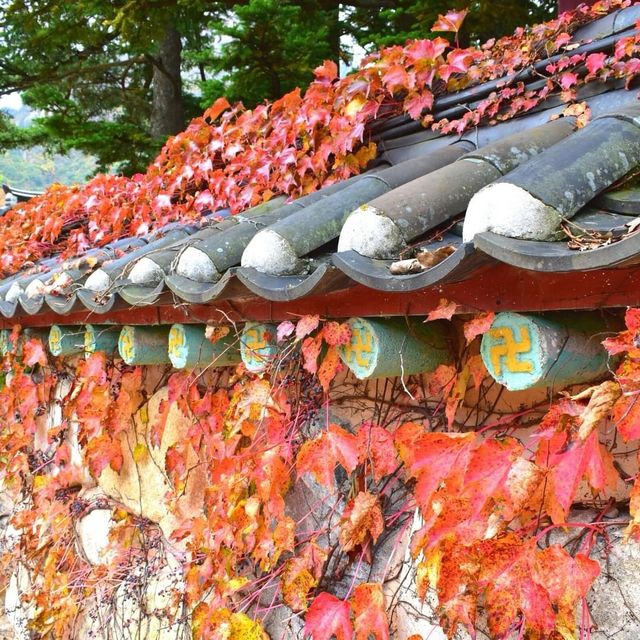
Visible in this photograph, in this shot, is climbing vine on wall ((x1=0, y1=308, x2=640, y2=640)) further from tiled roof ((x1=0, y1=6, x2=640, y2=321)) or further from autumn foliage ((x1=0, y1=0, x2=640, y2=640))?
tiled roof ((x1=0, y1=6, x2=640, y2=321))

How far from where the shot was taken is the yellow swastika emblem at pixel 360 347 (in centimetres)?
144

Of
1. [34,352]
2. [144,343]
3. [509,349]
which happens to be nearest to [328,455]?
[509,349]

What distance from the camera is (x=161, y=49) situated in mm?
9047

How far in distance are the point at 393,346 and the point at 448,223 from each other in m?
0.35

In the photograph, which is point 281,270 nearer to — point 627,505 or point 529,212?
point 529,212

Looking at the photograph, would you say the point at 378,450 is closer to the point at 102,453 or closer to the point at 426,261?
the point at 426,261

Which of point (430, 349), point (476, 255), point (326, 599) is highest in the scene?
point (476, 255)

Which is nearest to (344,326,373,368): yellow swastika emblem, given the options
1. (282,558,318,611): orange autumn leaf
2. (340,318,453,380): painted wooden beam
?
(340,318,453,380): painted wooden beam

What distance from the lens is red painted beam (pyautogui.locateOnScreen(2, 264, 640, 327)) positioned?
1.02 metres

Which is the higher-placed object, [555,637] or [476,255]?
[476,255]

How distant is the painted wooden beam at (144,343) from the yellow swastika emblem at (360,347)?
102 cm

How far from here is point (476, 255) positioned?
1.01 m

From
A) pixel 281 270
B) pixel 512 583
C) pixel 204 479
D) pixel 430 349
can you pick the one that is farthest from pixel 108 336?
pixel 512 583

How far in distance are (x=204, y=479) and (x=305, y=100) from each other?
1.82 metres
